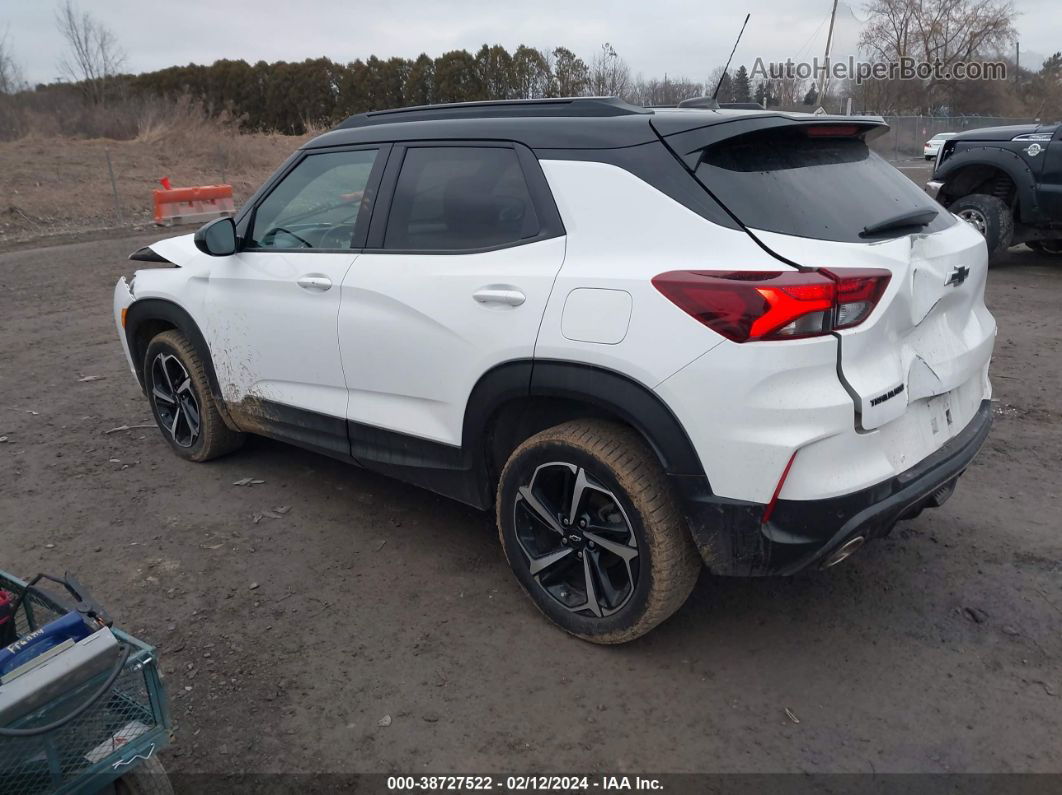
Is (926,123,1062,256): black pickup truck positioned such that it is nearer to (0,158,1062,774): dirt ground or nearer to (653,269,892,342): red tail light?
(0,158,1062,774): dirt ground

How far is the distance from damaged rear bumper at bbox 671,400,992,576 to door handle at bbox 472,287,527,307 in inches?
32.9

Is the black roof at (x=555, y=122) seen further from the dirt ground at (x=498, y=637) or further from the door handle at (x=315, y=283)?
the dirt ground at (x=498, y=637)

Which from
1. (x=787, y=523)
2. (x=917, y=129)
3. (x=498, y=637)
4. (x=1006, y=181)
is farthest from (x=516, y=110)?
(x=917, y=129)

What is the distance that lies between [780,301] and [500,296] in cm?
102

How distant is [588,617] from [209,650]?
143 cm

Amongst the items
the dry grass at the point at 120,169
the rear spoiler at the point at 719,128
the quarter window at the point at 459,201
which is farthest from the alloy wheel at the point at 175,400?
the dry grass at the point at 120,169

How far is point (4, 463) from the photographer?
5.14 meters

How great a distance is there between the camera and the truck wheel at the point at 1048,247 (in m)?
10.6

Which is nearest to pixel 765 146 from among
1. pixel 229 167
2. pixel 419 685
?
pixel 419 685

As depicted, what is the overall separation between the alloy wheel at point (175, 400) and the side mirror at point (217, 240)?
86 cm

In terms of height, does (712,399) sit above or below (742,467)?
above

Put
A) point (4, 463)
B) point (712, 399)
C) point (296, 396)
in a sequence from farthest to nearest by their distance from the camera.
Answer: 1. point (4, 463)
2. point (296, 396)
3. point (712, 399)

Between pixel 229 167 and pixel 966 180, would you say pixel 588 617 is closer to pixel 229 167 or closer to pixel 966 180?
pixel 966 180

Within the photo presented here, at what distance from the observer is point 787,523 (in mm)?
2648
